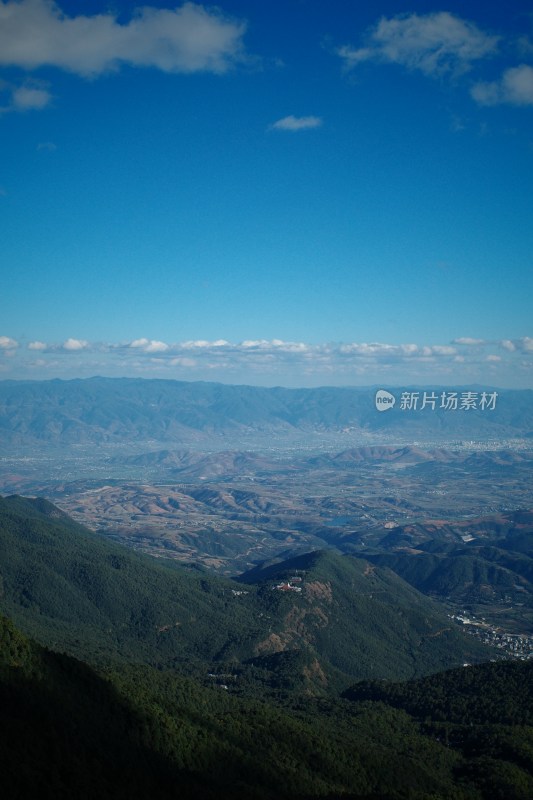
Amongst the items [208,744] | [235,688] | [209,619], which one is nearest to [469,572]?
[209,619]

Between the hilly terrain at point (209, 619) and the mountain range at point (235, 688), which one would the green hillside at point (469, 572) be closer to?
the mountain range at point (235, 688)

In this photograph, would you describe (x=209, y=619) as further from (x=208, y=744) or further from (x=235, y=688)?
(x=208, y=744)

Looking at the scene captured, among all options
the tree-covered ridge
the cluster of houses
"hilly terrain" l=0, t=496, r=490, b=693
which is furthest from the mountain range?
the cluster of houses

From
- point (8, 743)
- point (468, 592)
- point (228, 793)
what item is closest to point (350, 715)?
point (228, 793)

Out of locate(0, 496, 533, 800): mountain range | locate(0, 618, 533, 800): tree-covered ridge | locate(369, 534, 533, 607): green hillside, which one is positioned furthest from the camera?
locate(369, 534, 533, 607): green hillside

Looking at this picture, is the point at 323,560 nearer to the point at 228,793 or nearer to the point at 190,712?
the point at 190,712

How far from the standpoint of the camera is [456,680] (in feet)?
254

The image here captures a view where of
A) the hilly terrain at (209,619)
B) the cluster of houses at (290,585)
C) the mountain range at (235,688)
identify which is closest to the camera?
the mountain range at (235,688)

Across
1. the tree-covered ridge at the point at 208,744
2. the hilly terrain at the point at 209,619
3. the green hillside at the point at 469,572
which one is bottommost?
the green hillside at the point at 469,572

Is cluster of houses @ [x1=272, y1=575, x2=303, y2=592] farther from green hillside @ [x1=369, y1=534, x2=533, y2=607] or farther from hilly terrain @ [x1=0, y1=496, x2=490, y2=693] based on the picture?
green hillside @ [x1=369, y1=534, x2=533, y2=607]

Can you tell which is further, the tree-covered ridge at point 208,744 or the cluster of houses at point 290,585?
the cluster of houses at point 290,585

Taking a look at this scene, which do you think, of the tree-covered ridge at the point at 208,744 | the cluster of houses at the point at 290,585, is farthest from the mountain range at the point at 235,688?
the cluster of houses at the point at 290,585

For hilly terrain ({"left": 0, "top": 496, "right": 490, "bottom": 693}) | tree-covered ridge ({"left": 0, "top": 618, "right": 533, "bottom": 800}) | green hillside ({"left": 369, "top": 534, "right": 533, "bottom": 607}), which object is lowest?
green hillside ({"left": 369, "top": 534, "right": 533, "bottom": 607})

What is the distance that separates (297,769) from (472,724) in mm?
23714
